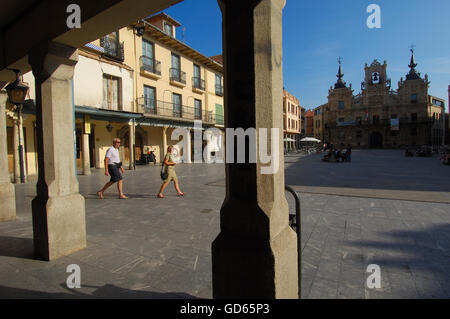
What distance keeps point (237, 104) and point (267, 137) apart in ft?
0.98

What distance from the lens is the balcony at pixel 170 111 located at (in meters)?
16.7

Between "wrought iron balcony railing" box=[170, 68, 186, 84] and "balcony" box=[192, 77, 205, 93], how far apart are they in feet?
4.36

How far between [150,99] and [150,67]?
2.16 meters

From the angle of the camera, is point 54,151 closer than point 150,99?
Yes

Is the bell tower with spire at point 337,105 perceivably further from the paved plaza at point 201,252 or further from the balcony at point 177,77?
the paved plaza at point 201,252

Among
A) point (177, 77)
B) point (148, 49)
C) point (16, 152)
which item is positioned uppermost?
point (148, 49)

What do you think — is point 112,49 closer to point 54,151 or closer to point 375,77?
point 54,151

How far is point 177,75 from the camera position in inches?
762

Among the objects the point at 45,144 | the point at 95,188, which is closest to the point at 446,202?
the point at 45,144

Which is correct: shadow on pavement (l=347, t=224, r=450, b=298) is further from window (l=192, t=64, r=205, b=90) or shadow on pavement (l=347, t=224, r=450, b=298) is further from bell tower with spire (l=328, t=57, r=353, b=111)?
bell tower with spire (l=328, t=57, r=353, b=111)

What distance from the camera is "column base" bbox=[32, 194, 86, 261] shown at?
121 inches

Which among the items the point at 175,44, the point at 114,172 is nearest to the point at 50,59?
the point at 114,172

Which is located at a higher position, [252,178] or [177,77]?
[177,77]

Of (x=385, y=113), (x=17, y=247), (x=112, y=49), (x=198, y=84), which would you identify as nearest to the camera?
(x=17, y=247)
